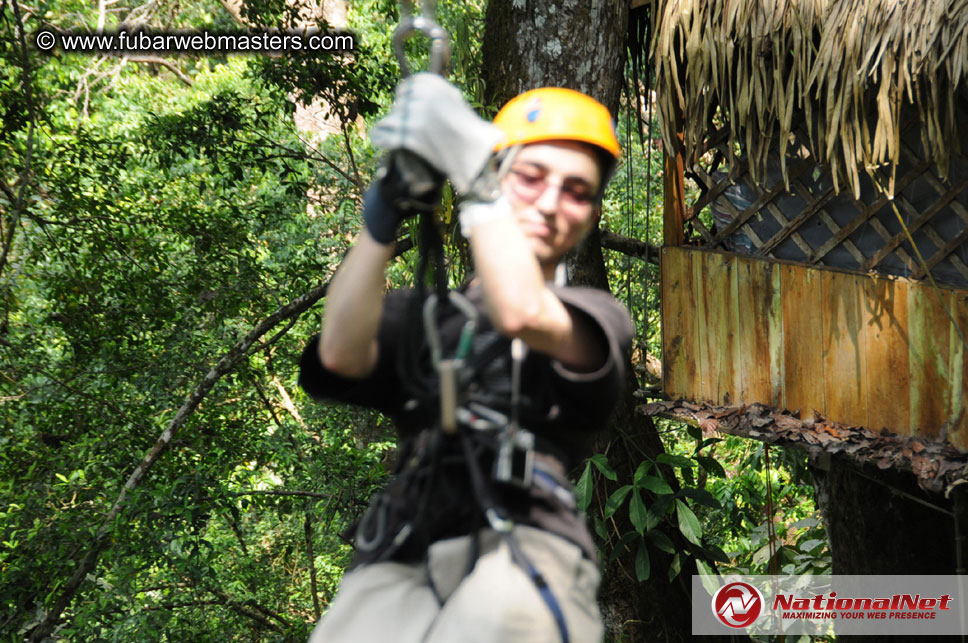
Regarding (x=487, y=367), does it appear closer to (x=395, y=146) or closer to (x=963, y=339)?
(x=395, y=146)

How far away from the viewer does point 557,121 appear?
1.69 m

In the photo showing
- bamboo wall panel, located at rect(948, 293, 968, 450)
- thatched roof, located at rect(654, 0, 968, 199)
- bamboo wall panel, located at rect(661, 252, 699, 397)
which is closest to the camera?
thatched roof, located at rect(654, 0, 968, 199)

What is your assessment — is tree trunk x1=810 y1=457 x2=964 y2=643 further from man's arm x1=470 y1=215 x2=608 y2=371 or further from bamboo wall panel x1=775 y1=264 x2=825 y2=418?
man's arm x1=470 y1=215 x2=608 y2=371

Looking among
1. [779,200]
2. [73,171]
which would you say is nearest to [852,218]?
[779,200]

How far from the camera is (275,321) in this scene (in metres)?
5.32

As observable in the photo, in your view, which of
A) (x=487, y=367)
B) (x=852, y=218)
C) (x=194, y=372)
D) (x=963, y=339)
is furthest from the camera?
(x=194, y=372)

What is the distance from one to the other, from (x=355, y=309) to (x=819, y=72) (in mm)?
2763

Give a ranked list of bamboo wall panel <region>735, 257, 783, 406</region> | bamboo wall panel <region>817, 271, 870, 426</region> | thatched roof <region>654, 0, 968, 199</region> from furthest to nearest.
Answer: bamboo wall panel <region>735, 257, 783, 406</region>, bamboo wall panel <region>817, 271, 870, 426</region>, thatched roof <region>654, 0, 968, 199</region>

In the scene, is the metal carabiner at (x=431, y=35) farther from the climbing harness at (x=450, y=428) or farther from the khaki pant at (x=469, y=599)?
the khaki pant at (x=469, y=599)

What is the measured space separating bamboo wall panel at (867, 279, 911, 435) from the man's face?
2.52m

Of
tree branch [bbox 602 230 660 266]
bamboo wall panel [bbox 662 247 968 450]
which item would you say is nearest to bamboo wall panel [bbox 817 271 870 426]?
bamboo wall panel [bbox 662 247 968 450]

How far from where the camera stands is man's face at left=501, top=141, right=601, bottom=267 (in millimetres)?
1696

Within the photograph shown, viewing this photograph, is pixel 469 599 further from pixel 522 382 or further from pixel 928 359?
pixel 928 359

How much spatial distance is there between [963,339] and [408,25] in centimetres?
276
